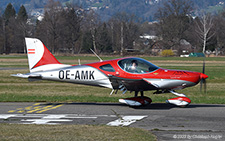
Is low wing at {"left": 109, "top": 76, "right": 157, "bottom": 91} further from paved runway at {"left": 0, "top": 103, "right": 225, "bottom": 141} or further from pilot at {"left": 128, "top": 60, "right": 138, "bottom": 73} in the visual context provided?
paved runway at {"left": 0, "top": 103, "right": 225, "bottom": 141}

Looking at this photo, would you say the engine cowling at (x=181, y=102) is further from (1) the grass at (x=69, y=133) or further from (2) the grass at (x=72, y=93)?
(1) the grass at (x=69, y=133)

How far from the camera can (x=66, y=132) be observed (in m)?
9.81

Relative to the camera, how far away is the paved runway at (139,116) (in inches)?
398

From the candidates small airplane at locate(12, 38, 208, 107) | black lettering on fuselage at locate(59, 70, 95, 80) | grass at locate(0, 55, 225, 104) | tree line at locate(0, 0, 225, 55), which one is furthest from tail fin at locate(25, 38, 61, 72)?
tree line at locate(0, 0, 225, 55)

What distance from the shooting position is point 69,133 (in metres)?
9.70

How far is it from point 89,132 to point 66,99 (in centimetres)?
761

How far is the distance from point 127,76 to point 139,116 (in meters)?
2.16

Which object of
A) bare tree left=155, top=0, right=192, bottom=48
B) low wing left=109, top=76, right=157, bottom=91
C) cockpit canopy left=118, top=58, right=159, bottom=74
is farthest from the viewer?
bare tree left=155, top=0, right=192, bottom=48

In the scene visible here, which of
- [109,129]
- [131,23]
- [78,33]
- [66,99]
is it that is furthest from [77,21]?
[109,129]

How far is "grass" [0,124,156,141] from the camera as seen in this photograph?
9219 millimetres

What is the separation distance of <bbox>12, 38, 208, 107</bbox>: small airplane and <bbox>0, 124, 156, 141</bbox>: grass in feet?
12.8

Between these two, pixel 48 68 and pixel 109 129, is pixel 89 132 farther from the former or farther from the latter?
pixel 48 68

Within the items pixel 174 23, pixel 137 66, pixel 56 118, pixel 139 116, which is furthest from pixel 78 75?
pixel 174 23

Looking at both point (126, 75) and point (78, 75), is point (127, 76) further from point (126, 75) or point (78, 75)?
point (78, 75)
